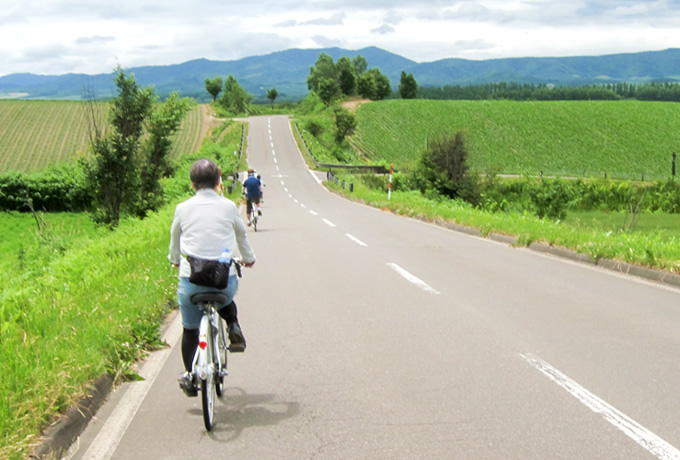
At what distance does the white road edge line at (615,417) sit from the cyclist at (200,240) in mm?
2648

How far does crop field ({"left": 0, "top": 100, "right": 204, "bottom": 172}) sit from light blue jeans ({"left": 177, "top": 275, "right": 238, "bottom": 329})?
57377 millimetres

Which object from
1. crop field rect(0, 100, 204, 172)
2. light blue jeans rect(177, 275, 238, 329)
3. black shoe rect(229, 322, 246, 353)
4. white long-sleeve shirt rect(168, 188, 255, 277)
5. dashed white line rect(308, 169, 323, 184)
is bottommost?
dashed white line rect(308, 169, 323, 184)

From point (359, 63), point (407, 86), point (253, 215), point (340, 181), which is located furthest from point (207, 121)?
point (359, 63)

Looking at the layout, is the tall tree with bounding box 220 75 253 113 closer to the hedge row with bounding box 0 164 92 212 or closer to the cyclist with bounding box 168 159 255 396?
the hedge row with bounding box 0 164 92 212

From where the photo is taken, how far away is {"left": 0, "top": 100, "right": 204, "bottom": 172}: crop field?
67625 mm

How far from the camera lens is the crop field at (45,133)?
67625mm

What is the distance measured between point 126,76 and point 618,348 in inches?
1031

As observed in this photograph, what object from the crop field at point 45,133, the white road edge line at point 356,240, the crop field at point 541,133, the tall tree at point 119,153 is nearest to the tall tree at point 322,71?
the crop field at point 541,133

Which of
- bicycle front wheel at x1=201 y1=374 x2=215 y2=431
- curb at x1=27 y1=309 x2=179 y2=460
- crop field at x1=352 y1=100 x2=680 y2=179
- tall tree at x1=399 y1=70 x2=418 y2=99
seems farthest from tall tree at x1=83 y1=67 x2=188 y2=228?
tall tree at x1=399 y1=70 x2=418 y2=99

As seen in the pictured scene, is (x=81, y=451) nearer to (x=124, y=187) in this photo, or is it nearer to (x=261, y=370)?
(x=261, y=370)

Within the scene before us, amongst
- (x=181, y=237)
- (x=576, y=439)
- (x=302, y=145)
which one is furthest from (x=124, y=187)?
(x=302, y=145)

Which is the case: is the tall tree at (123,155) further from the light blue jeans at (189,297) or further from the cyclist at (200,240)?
the light blue jeans at (189,297)

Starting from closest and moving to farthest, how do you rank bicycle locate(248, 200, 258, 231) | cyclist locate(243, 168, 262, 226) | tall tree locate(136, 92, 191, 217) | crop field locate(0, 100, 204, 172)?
bicycle locate(248, 200, 258, 231), cyclist locate(243, 168, 262, 226), tall tree locate(136, 92, 191, 217), crop field locate(0, 100, 204, 172)

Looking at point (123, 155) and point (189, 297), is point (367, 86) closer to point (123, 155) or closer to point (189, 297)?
point (123, 155)
